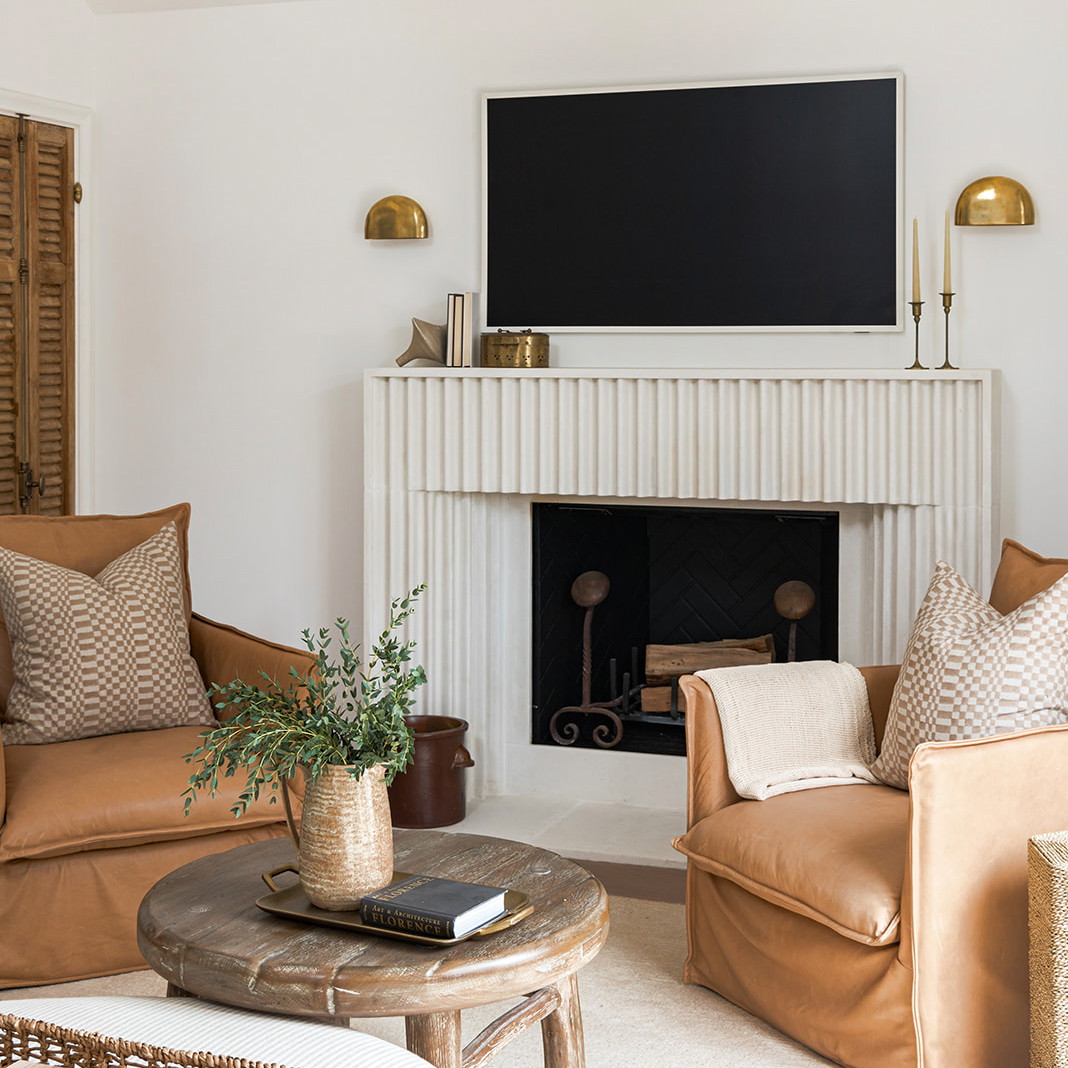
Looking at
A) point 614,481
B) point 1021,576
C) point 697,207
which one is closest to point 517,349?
point 614,481

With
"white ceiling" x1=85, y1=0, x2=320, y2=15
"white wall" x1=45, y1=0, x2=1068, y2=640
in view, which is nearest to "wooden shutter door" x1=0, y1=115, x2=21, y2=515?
A: "white wall" x1=45, y1=0, x2=1068, y2=640

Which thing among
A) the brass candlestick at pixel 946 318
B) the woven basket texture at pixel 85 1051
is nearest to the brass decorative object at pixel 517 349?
the brass candlestick at pixel 946 318

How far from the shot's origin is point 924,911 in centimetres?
230

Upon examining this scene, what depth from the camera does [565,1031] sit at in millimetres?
2117

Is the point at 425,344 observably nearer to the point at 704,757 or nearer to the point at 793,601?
the point at 793,601

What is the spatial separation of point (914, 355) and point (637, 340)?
79cm

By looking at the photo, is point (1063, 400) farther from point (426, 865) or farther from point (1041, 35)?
point (426, 865)

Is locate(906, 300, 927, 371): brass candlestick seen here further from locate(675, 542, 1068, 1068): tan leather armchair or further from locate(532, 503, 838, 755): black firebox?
locate(675, 542, 1068, 1068): tan leather armchair

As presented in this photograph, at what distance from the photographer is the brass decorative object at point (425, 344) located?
13.5ft

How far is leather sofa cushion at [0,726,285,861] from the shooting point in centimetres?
275

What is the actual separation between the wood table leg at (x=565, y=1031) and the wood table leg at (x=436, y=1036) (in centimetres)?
21

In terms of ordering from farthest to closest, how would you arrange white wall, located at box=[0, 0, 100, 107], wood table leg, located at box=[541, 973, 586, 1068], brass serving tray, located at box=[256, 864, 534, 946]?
white wall, located at box=[0, 0, 100, 107], wood table leg, located at box=[541, 973, 586, 1068], brass serving tray, located at box=[256, 864, 534, 946]

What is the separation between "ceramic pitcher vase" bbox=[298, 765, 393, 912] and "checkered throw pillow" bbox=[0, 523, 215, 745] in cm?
128

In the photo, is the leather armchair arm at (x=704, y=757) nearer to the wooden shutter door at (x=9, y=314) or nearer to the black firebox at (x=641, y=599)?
the black firebox at (x=641, y=599)
